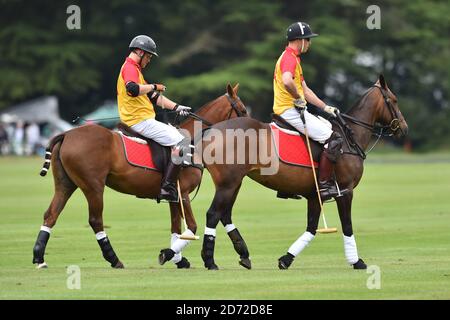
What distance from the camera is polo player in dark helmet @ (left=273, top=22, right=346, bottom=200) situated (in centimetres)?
1504

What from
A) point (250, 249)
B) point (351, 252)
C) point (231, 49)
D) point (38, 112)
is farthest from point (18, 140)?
point (351, 252)

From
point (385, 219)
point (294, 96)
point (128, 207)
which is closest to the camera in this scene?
point (294, 96)

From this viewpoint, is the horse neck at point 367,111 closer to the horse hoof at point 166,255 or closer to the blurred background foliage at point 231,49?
the horse hoof at point 166,255

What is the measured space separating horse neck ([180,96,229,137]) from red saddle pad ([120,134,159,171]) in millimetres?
861

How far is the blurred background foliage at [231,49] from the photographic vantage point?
6097cm

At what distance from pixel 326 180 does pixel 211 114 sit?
2172 millimetres

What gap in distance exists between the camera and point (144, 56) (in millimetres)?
15641

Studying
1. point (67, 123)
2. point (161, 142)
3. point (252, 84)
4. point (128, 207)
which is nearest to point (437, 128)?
point (252, 84)

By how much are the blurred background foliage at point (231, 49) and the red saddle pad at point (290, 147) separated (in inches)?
1765

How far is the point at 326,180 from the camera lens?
15109 mm

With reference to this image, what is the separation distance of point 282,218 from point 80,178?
966 cm

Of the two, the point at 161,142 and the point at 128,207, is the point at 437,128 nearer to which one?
the point at 128,207

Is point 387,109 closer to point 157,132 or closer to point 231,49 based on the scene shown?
point 157,132

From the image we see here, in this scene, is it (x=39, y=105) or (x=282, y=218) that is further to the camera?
(x=39, y=105)
